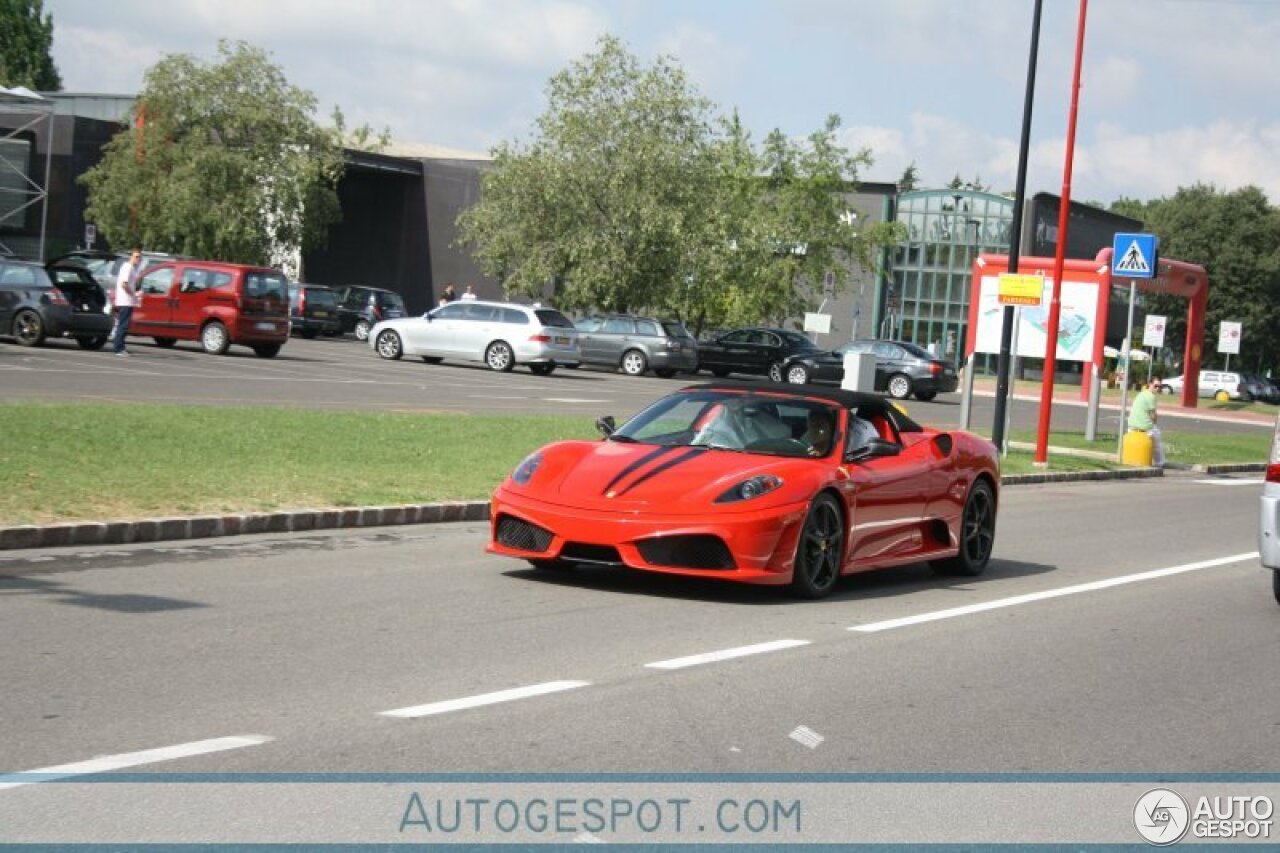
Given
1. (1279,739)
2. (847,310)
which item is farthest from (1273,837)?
(847,310)

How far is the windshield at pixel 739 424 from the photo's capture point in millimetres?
11156

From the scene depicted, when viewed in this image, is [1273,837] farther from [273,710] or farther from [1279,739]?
[273,710]

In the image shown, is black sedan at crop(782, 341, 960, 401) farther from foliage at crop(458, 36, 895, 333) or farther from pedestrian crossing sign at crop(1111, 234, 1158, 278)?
pedestrian crossing sign at crop(1111, 234, 1158, 278)

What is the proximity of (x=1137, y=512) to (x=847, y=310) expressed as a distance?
7084 cm

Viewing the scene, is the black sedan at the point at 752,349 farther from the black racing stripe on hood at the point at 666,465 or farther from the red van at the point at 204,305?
the black racing stripe on hood at the point at 666,465

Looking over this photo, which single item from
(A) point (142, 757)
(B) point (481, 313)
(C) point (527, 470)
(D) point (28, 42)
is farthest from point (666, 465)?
(D) point (28, 42)

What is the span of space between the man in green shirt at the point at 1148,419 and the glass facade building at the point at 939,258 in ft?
195

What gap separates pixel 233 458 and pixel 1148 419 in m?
18.3

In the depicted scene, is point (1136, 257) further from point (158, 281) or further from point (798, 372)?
point (798, 372)

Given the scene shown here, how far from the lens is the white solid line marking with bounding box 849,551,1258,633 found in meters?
9.88

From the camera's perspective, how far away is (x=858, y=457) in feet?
36.9

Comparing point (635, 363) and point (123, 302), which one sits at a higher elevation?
point (123, 302)

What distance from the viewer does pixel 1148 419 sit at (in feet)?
94.7

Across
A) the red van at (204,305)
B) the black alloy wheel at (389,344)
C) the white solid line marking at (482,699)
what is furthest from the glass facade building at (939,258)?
the white solid line marking at (482,699)
